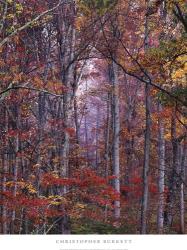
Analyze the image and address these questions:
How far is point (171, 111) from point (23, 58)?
501cm

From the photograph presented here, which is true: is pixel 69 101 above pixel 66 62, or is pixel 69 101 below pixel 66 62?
below

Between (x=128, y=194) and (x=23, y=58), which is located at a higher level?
(x=23, y=58)

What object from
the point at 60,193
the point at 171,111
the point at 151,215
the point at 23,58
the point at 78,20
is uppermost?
the point at 78,20

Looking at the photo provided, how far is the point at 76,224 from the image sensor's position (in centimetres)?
1315

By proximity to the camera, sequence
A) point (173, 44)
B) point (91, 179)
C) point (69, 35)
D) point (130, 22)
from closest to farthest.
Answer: point (173, 44) < point (91, 179) < point (69, 35) < point (130, 22)

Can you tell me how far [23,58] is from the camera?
14578 mm

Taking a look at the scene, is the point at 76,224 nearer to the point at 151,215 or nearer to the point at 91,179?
the point at 91,179

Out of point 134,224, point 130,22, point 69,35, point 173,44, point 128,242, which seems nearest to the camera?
point 128,242

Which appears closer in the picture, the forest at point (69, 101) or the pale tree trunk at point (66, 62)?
the forest at point (69, 101)

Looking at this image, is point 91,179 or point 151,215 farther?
point 151,215

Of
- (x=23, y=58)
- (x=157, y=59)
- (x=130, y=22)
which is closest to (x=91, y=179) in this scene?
(x=157, y=59)

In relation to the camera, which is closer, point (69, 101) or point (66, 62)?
point (69, 101)

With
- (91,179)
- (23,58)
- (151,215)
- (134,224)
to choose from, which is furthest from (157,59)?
(151,215)

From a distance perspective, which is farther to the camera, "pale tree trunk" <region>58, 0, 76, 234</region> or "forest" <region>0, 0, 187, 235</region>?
"pale tree trunk" <region>58, 0, 76, 234</region>
